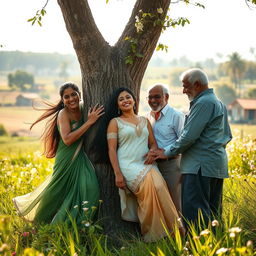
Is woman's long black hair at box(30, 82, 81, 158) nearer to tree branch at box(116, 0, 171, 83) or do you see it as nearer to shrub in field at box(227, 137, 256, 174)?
tree branch at box(116, 0, 171, 83)

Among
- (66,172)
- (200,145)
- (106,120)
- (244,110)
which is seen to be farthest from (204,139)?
(244,110)

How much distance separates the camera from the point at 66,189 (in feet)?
21.5

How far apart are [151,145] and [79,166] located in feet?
3.63

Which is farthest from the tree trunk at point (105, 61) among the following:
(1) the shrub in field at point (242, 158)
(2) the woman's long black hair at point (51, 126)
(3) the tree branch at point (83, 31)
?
(1) the shrub in field at point (242, 158)

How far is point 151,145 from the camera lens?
6.06 meters

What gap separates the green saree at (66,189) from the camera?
633cm

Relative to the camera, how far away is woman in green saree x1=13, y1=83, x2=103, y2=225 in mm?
6289

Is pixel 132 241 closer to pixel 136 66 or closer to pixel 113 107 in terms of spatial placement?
pixel 113 107

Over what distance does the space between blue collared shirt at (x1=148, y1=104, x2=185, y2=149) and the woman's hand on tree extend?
2.46 ft

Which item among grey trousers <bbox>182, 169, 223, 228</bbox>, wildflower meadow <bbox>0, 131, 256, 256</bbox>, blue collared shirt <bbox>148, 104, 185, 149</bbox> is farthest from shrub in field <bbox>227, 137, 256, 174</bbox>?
grey trousers <bbox>182, 169, 223, 228</bbox>

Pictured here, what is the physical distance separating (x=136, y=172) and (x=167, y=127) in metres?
0.83

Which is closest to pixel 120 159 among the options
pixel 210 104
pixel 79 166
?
pixel 79 166

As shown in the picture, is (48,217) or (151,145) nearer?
(151,145)

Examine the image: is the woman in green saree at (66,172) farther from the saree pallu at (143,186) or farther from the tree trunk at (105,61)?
the saree pallu at (143,186)
